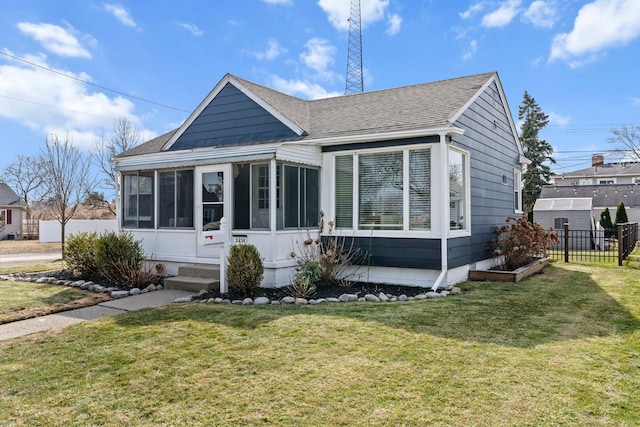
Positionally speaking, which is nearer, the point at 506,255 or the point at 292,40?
the point at 506,255

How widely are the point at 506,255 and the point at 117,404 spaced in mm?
9438

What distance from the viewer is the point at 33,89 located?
17469mm

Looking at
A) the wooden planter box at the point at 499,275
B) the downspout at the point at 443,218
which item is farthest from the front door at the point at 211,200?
the wooden planter box at the point at 499,275

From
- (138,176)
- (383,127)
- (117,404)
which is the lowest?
(117,404)

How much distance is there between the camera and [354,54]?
15.8 metres

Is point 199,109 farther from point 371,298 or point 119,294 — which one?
point 371,298

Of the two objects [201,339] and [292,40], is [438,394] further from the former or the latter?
[292,40]

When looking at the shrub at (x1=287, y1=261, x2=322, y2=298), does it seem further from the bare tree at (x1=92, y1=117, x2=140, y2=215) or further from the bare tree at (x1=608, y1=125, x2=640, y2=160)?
the bare tree at (x1=608, y1=125, x2=640, y2=160)

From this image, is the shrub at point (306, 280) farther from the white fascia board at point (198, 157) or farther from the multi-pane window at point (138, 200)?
the multi-pane window at point (138, 200)

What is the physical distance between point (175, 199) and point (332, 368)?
697 cm

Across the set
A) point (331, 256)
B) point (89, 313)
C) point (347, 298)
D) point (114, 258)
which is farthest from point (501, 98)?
point (89, 313)

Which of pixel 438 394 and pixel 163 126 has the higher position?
pixel 163 126

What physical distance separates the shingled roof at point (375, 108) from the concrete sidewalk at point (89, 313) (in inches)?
165

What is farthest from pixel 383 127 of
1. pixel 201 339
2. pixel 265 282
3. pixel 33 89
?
pixel 33 89
